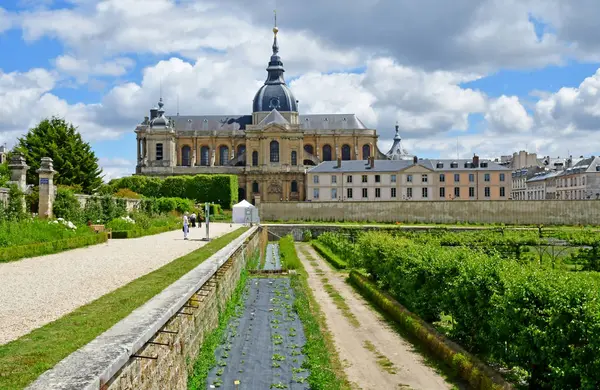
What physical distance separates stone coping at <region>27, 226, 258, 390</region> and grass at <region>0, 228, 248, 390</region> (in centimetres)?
16

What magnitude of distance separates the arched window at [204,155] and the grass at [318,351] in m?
78.9

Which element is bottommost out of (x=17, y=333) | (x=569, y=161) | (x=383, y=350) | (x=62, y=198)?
(x=383, y=350)

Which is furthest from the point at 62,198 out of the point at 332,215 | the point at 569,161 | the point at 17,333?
the point at 569,161

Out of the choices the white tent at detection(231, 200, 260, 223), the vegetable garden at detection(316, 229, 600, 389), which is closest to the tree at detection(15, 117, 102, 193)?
the white tent at detection(231, 200, 260, 223)

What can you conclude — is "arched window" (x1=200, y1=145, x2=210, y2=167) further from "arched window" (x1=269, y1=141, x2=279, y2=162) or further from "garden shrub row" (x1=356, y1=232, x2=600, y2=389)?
"garden shrub row" (x1=356, y1=232, x2=600, y2=389)

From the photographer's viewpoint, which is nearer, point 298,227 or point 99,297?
point 99,297

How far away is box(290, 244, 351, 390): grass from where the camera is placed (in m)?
9.77

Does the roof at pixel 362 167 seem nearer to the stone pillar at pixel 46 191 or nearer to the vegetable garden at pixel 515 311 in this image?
the stone pillar at pixel 46 191

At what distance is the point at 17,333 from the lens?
22.9 feet

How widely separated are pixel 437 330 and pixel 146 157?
83.0 m

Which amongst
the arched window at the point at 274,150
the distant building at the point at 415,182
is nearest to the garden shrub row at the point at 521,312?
the distant building at the point at 415,182

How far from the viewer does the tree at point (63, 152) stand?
4350 cm

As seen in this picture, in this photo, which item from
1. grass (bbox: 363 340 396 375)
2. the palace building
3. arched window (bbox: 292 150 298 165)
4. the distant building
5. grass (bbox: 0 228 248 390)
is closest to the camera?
grass (bbox: 0 228 248 390)

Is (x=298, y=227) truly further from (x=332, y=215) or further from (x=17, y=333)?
(x=17, y=333)
